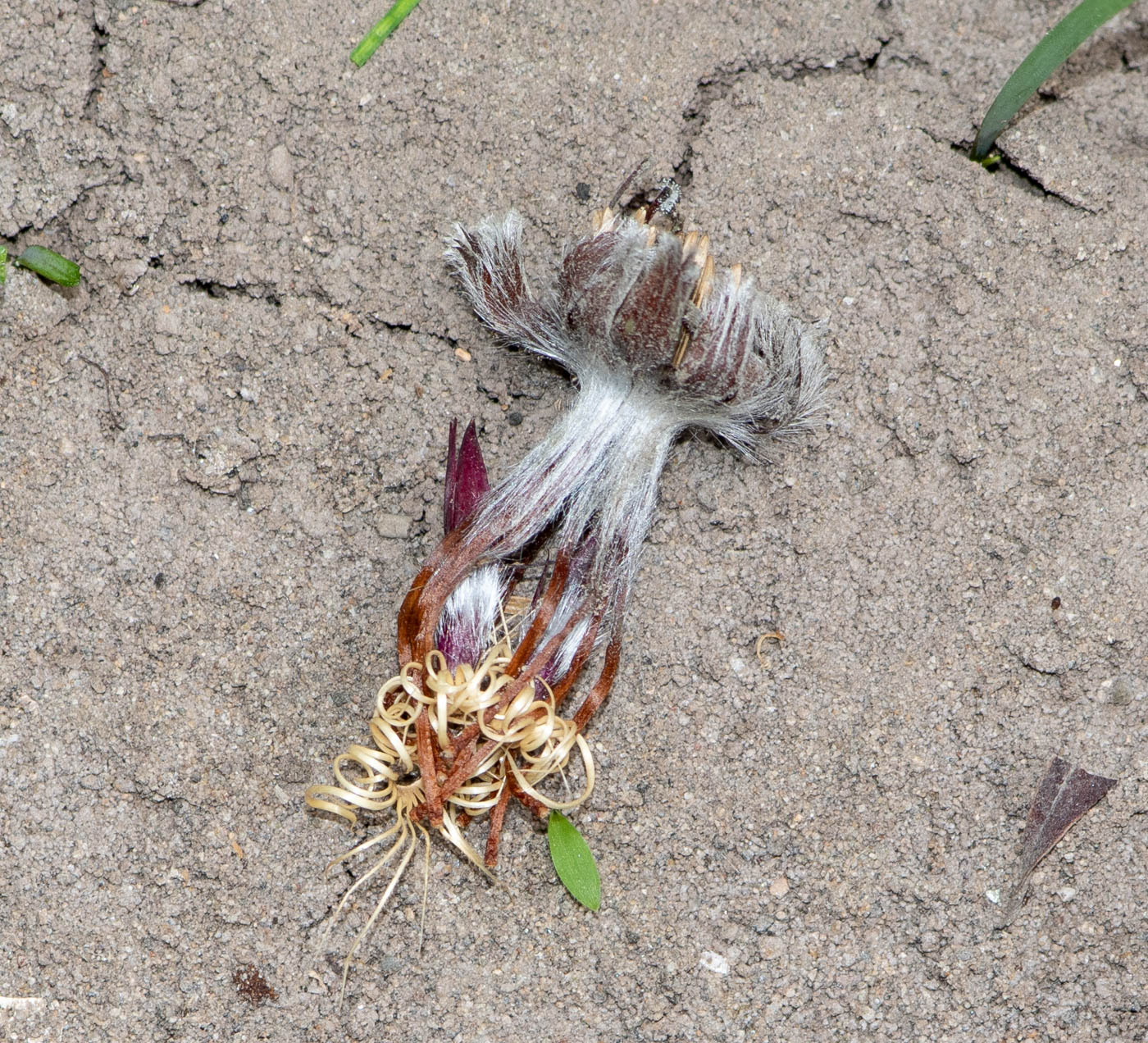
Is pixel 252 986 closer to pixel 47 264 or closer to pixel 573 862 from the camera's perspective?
pixel 573 862

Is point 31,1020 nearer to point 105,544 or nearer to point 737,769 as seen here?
point 105,544

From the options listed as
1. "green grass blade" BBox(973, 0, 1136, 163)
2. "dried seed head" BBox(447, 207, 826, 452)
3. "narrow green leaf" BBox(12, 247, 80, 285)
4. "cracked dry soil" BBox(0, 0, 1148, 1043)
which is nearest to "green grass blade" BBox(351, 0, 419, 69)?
"cracked dry soil" BBox(0, 0, 1148, 1043)

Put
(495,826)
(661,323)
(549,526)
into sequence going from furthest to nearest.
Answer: (549,526), (495,826), (661,323)

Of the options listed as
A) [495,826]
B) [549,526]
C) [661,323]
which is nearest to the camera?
[661,323]

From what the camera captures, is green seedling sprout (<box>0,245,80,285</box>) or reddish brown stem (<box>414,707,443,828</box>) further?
green seedling sprout (<box>0,245,80,285</box>)

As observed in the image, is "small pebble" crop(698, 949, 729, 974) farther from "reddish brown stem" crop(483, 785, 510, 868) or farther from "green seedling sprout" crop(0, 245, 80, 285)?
"green seedling sprout" crop(0, 245, 80, 285)

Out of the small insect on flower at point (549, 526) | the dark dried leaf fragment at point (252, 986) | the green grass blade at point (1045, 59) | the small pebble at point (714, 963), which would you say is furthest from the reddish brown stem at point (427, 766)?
the green grass blade at point (1045, 59)

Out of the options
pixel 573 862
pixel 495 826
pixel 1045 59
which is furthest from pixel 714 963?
pixel 1045 59
